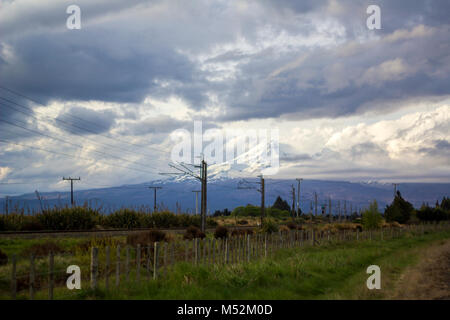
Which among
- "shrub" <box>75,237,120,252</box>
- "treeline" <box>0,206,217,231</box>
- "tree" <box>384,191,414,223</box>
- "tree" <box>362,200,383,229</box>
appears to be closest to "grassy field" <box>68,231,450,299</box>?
"shrub" <box>75,237,120,252</box>

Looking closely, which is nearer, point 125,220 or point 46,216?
point 46,216

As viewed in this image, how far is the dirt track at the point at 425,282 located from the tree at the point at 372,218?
36753 mm

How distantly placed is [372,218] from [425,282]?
1809 inches

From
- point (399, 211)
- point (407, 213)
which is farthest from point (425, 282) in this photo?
point (407, 213)

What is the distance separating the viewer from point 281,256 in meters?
26.9

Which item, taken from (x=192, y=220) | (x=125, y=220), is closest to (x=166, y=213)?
(x=192, y=220)

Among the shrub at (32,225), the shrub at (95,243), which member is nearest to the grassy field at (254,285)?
the shrub at (95,243)

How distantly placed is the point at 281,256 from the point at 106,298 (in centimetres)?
1492

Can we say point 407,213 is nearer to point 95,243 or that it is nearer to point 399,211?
point 399,211

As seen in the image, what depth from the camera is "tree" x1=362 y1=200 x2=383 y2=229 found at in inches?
2425

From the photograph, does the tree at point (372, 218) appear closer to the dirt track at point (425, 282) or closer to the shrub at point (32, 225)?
the dirt track at point (425, 282)

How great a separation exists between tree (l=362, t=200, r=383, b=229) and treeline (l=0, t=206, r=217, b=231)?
83.4 feet
